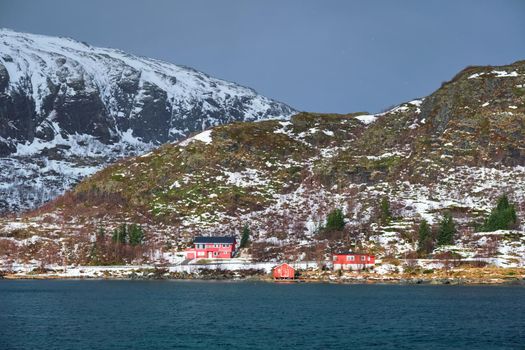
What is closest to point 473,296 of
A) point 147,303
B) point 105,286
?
point 147,303

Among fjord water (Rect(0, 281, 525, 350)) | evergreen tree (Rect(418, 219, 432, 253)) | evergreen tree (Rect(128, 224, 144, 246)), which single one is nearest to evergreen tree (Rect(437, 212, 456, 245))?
evergreen tree (Rect(418, 219, 432, 253))

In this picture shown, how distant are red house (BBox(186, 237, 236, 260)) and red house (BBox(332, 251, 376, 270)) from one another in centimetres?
Result: 3281

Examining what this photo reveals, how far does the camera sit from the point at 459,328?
80.1 m

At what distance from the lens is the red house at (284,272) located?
6211 inches

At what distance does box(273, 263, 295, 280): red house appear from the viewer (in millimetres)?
157750

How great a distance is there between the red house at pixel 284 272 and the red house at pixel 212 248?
25076mm

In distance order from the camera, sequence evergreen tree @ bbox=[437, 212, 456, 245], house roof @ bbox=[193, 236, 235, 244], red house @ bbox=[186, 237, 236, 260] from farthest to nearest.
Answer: house roof @ bbox=[193, 236, 235, 244] → red house @ bbox=[186, 237, 236, 260] → evergreen tree @ bbox=[437, 212, 456, 245]

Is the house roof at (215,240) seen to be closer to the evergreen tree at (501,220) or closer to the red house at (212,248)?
the red house at (212,248)

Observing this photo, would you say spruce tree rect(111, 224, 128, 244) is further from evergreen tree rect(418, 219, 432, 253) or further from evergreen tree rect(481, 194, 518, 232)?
evergreen tree rect(481, 194, 518, 232)

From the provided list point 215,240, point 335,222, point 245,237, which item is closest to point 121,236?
point 215,240

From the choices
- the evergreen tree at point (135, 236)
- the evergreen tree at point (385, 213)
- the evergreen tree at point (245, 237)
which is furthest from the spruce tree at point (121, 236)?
the evergreen tree at point (385, 213)

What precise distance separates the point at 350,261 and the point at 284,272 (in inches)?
645

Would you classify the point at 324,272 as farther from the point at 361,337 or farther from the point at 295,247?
the point at 361,337

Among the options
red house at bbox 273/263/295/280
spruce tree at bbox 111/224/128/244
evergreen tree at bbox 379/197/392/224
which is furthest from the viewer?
evergreen tree at bbox 379/197/392/224
